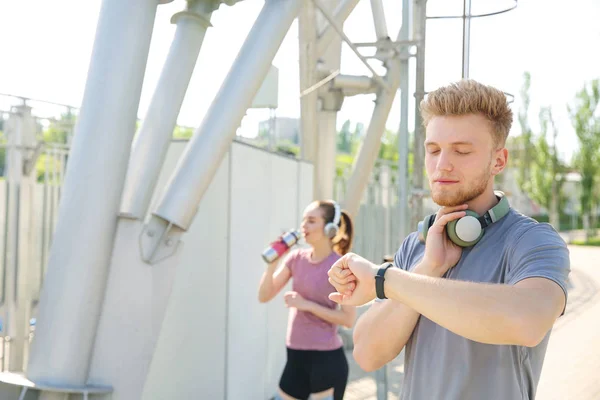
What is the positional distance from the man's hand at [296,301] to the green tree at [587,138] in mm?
34746

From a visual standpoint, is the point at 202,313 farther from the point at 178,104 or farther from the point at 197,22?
the point at 197,22

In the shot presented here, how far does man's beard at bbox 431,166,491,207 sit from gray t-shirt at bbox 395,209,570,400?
117 mm

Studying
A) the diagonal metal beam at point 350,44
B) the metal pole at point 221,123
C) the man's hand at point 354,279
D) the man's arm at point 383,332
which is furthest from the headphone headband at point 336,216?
the man's hand at point 354,279

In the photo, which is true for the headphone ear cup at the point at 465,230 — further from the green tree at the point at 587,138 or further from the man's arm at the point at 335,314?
the green tree at the point at 587,138

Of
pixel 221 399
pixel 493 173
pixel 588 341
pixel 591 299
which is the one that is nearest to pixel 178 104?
pixel 221 399

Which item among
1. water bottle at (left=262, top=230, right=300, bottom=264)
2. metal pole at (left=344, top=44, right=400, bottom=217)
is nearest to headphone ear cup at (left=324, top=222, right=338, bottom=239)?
water bottle at (left=262, top=230, right=300, bottom=264)

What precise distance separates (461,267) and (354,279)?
0.31m

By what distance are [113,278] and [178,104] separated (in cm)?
117

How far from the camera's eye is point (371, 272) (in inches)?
81.8

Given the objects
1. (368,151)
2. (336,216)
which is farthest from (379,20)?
→ (336,216)

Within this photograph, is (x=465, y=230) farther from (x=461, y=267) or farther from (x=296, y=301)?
(x=296, y=301)

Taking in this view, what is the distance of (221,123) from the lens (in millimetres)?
4730

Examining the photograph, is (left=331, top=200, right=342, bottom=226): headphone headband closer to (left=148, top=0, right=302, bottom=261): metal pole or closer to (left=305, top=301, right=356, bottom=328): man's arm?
(left=305, top=301, right=356, bottom=328): man's arm

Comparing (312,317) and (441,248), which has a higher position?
(441,248)
